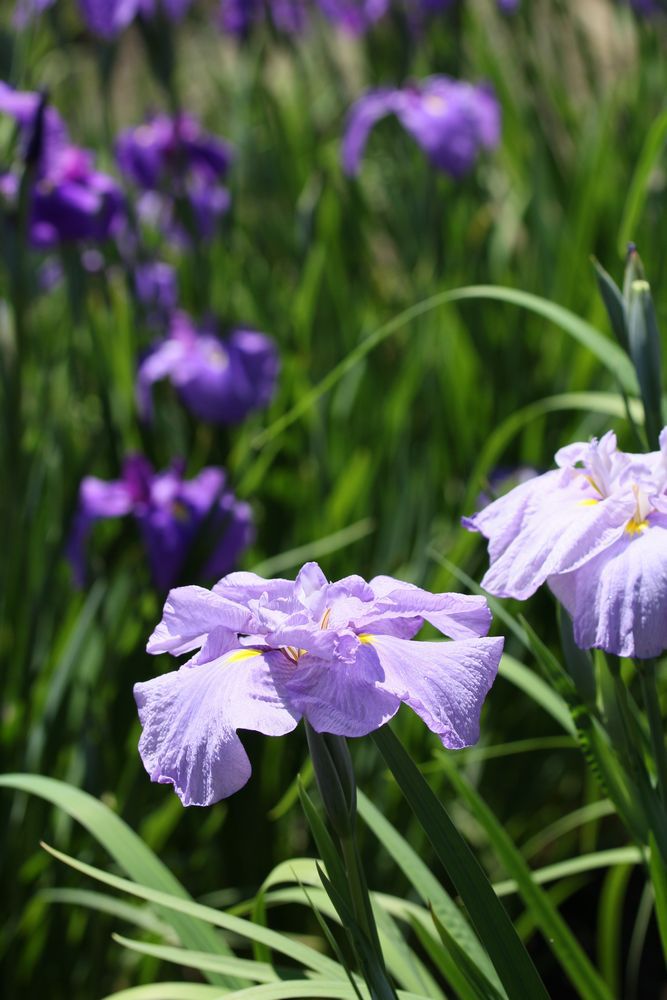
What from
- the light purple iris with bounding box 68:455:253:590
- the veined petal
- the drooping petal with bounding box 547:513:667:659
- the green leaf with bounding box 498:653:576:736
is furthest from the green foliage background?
the veined petal

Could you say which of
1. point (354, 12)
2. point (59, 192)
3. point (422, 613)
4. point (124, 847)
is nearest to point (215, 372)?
point (59, 192)

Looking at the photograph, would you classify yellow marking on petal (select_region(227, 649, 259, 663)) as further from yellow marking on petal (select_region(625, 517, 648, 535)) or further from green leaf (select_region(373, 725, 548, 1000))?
yellow marking on petal (select_region(625, 517, 648, 535))

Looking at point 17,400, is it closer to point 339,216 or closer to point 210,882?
point 210,882

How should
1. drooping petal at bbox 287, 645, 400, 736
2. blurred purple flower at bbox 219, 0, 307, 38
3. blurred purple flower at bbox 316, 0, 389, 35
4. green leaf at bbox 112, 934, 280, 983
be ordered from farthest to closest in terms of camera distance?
blurred purple flower at bbox 316, 0, 389, 35 < blurred purple flower at bbox 219, 0, 307, 38 < green leaf at bbox 112, 934, 280, 983 < drooping petal at bbox 287, 645, 400, 736

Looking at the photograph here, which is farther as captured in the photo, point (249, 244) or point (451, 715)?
point (249, 244)

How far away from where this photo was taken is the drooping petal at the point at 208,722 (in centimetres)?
60

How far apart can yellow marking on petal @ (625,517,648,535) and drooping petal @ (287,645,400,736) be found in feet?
0.73

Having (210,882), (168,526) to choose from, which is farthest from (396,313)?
(210,882)

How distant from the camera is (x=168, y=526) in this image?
1.58 metres

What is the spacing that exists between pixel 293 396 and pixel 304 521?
1.28 ft

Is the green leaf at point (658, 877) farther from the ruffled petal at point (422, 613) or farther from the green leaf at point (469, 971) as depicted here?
the ruffled petal at point (422, 613)

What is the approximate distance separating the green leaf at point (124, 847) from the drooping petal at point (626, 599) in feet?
1.50

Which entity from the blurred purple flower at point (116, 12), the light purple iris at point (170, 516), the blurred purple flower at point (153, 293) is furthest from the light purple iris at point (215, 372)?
the blurred purple flower at point (116, 12)

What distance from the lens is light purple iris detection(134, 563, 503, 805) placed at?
60cm
